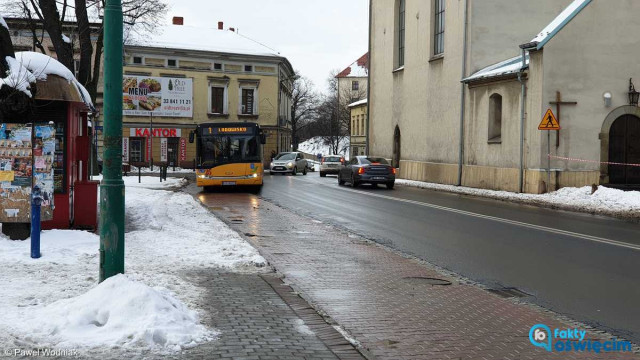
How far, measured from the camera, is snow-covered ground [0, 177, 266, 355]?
16.5 feet

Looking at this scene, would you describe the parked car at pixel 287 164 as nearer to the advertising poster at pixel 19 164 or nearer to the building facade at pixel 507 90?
the building facade at pixel 507 90

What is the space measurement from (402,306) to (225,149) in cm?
Answer: 2022

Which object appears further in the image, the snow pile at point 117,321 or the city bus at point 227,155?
the city bus at point 227,155

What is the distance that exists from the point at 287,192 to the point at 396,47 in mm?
18043

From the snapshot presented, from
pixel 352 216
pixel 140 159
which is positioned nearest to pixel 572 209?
pixel 352 216

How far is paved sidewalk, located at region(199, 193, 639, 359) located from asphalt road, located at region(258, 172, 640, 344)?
55 centimetres

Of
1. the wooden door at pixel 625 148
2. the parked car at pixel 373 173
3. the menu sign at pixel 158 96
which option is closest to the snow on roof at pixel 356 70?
the menu sign at pixel 158 96

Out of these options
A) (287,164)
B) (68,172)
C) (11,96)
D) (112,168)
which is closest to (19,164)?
(11,96)

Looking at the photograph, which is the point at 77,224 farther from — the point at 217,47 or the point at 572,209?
the point at 217,47

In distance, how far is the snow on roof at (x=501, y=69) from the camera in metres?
25.5

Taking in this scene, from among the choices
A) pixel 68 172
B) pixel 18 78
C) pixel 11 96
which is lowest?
pixel 68 172

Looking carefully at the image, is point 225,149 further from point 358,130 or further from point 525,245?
point 358,130

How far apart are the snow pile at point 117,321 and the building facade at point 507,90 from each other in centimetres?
2000

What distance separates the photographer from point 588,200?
19.6 metres
